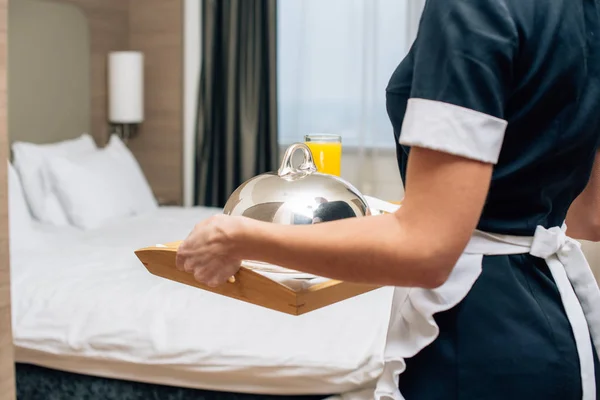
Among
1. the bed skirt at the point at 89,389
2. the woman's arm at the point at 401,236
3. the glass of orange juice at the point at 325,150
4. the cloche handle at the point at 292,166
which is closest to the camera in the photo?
the woman's arm at the point at 401,236

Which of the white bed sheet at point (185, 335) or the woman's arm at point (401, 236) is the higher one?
the woman's arm at point (401, 236)

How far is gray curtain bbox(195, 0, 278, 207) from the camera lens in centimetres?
378

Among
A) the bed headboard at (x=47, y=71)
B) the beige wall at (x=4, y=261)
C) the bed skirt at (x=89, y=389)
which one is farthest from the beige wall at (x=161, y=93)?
the beige wall at (x=4, y=261)

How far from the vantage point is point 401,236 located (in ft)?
2.51

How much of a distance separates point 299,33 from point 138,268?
180 cm

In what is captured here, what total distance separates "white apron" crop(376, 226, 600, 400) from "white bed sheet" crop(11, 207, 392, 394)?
76 centimetres

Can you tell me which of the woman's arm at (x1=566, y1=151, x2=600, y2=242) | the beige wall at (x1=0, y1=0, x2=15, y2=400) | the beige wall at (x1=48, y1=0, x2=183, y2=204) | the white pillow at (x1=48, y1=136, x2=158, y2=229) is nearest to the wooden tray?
the woman's arm at (x1=566, y1=151, x2=600, y2=242)

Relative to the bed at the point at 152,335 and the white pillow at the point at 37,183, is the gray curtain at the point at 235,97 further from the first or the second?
the bed at the point at 152,335

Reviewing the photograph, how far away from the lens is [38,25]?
3.40 meters

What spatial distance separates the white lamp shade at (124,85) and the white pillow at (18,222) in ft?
3.22

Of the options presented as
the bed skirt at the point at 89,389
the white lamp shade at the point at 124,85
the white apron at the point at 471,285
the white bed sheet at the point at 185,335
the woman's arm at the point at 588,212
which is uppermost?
the white lamp shade at the point at 124,85

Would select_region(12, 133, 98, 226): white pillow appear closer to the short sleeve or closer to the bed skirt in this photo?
the bed skirt

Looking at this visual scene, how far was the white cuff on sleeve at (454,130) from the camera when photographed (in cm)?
76

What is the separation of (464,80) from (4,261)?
972 millimetres
